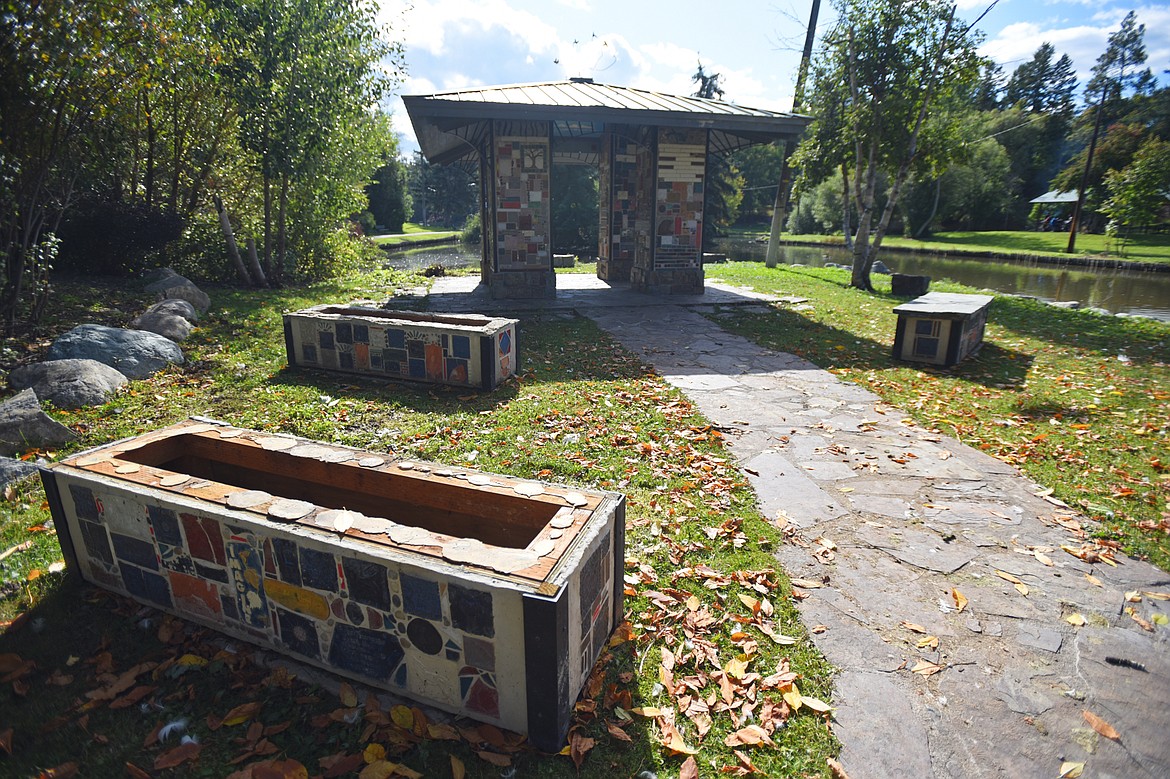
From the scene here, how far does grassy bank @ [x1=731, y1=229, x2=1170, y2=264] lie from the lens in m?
26.8

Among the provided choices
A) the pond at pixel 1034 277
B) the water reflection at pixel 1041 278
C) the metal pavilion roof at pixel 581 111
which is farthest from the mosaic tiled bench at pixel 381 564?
the pond at pixel 1034 277

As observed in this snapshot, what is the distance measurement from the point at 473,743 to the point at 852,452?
377 cm

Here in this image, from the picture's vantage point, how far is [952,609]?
2.91 meters

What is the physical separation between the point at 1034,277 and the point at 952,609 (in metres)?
25.7

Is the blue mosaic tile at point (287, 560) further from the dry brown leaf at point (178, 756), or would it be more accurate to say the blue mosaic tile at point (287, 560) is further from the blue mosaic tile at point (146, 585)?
the blue mosaic tile at point (146, 585)

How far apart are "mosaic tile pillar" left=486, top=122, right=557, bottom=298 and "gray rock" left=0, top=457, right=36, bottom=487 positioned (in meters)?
8.48

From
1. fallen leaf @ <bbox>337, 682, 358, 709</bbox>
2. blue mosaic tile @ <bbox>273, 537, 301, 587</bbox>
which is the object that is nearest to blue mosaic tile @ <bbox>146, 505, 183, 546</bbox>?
blue mosaic tile @ <bbox>273, 537, 301, 587</bbox>

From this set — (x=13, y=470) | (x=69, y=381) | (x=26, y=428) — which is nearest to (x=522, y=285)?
(x=69, y=381)

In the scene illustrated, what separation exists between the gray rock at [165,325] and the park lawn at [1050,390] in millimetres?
7767

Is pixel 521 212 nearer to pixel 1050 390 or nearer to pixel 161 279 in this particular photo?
pixel 161 279

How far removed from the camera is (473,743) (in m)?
2.09

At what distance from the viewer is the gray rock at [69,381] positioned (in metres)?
5.15

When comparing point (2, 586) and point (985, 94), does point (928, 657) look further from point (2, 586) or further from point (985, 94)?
point (985, 94)

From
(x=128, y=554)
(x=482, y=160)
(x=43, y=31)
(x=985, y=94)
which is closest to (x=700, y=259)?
(x=482, y=160)
